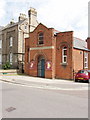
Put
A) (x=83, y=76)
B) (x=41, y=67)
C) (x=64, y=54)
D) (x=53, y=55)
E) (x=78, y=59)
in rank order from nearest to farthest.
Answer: (x=83, y=76) < (x=53, y=55) < (x=64, y=54) < (x=78, y=59) < (x=41, y=67)

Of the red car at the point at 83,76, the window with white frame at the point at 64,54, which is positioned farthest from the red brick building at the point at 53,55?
the red car at the point at 83,76

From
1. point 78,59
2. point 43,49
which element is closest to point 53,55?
point 43,49

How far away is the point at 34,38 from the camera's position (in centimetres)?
2042

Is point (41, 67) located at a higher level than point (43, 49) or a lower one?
lower

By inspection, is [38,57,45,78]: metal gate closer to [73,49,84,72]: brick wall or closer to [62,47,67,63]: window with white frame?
[62,47,67,63]: window with white frame

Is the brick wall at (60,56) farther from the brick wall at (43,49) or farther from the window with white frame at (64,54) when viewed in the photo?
the brick wall at (43,49)

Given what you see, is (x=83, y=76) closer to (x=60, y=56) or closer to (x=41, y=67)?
(x=60, y=56)

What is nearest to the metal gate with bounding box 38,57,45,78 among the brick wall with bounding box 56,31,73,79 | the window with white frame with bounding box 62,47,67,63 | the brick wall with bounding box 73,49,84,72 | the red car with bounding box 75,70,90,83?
the brick wall with bounding box 56,31,73,79

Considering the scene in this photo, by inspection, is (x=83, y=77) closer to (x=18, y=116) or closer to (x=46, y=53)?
(x=46, y=53)

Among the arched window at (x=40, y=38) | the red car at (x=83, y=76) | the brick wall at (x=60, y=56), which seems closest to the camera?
the red car at (x=83, y=76)

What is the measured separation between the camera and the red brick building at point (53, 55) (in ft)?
57.8

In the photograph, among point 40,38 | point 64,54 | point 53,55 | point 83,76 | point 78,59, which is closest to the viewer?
point 83,76

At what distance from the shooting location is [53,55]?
1828 cm

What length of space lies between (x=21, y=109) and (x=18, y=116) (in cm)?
75
